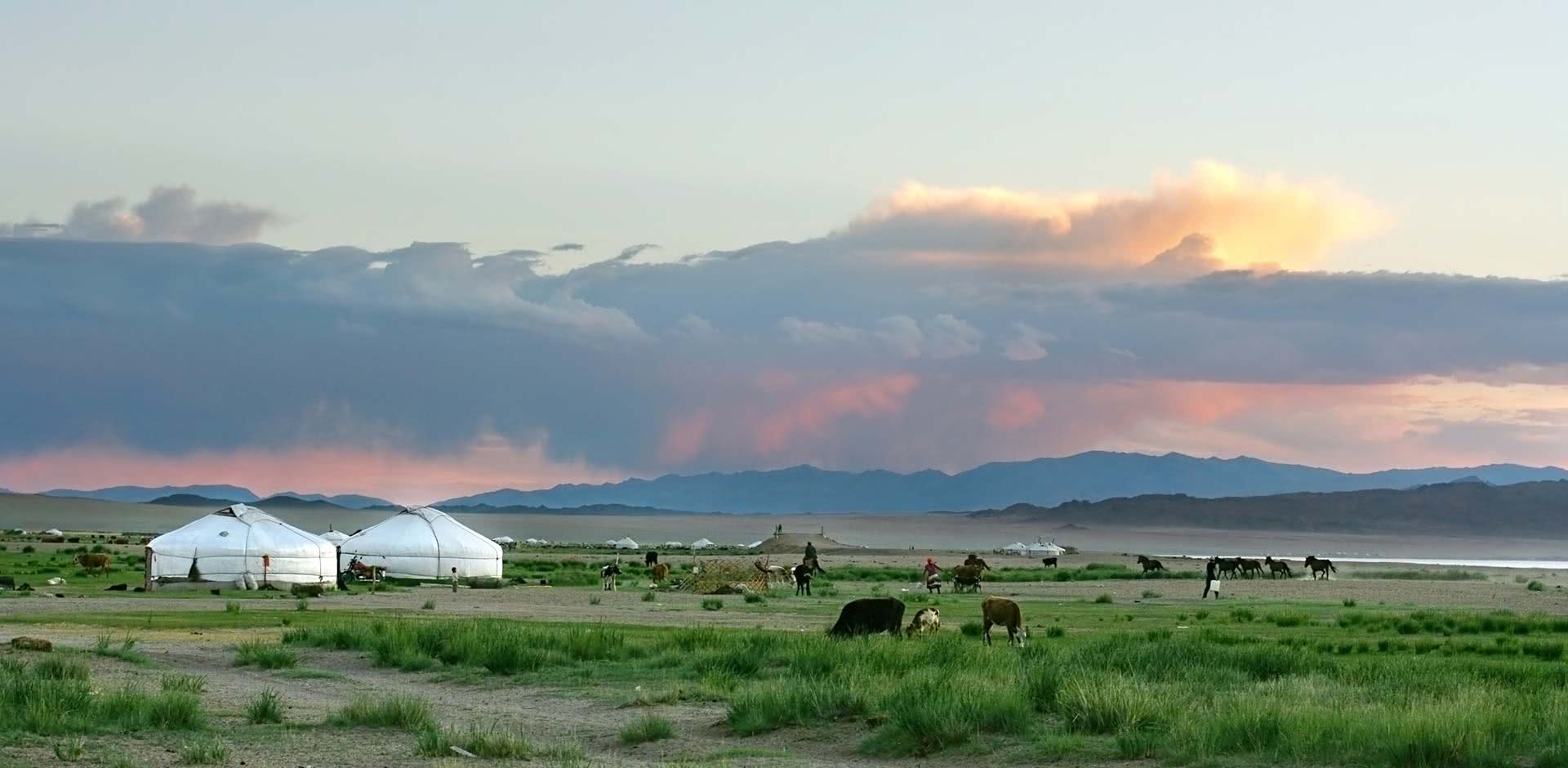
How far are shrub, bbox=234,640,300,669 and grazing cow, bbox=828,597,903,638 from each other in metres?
8.83

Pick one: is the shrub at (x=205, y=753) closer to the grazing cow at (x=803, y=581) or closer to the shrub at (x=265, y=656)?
the shrub at (x=265, y=656)

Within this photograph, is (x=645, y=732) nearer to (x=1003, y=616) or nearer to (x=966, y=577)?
(x=1003, y=616)

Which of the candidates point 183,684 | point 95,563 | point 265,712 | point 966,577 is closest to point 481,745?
point 265,712

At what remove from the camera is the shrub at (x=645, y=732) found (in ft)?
60.7

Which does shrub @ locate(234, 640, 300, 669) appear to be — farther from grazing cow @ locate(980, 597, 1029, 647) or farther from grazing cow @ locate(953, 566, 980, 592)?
grazing cow @ locate(953, 566, 980, 592)

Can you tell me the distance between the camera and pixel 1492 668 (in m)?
25.8

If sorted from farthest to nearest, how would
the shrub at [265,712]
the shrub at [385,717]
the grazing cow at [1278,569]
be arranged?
the grazing cow at [1278,569] < the shrub at [265,712] < the shrub at [385,717]

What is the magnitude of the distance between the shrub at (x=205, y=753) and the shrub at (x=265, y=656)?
395 inches

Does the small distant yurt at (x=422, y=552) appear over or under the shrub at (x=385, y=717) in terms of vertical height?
over

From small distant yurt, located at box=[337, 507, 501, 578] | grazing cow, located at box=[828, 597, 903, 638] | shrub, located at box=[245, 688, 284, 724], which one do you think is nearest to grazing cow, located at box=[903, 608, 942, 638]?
grazing cow, located at box=[828, 597, 903, 638]

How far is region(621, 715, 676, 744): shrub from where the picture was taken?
18.5m

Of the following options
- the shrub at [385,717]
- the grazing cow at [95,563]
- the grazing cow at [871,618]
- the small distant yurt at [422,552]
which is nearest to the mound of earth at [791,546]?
the small distant yurt at [422,552]

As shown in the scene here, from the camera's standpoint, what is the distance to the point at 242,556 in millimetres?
60531

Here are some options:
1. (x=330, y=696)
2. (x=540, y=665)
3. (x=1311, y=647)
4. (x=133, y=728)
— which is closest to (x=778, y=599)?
(x=1311, y=647)
